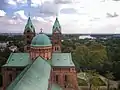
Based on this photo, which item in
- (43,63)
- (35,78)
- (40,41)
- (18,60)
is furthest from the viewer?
(18,60)

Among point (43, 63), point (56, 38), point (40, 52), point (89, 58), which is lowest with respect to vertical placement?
point (89, 58)

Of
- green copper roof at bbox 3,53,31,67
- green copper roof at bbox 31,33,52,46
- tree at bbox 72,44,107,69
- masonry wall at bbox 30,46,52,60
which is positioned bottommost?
tree at bbox 72,44,107,69

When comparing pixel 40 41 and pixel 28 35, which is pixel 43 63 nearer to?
pixel 40 41

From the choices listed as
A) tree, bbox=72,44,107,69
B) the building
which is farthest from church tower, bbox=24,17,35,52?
tree, bbox=72,44,107,69

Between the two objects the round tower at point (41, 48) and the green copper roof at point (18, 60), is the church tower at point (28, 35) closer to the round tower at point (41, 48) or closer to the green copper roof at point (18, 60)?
the green copper roof at point (18, 60)

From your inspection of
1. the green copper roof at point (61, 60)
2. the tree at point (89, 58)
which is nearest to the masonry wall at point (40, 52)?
the green copper roof at point (61, 60)

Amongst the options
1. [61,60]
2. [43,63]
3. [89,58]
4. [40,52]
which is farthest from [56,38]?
[89,58]

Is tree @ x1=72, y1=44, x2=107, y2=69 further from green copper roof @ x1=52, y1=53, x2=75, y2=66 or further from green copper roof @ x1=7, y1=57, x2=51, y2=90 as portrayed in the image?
green copper roof @ x1=7, y1=57, x2=51, y2=90

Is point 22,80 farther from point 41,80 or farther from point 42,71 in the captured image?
point 42,71
